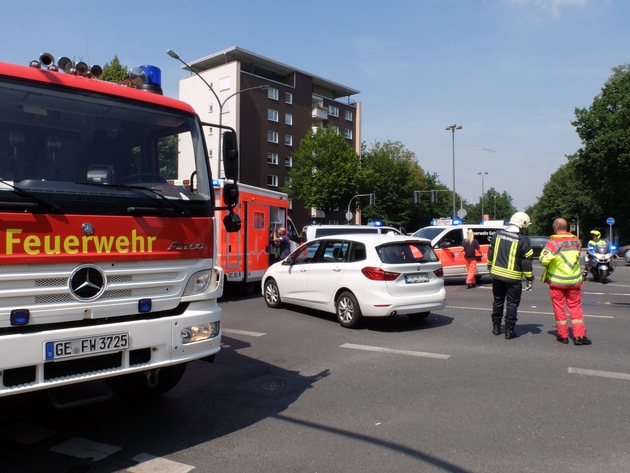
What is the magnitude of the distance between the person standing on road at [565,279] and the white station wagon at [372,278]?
2.03 meters

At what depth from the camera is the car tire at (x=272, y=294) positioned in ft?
36.3

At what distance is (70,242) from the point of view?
12.2 feet

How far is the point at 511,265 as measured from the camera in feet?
25.4

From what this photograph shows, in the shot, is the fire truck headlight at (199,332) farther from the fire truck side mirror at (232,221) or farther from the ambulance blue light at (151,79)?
the ambulance blue light at (151,79)

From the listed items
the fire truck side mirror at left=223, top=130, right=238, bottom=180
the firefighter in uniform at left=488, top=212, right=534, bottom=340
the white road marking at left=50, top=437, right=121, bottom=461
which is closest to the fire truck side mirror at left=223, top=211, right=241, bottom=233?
the fire truck side mirror at left=223, top=130, right=238, bottom=180

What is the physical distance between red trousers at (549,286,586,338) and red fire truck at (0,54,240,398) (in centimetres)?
523

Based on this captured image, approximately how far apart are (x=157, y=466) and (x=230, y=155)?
2825 millimetres

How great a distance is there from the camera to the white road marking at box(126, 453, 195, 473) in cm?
362

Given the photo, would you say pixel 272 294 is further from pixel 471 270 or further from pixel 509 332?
pixel 471 270

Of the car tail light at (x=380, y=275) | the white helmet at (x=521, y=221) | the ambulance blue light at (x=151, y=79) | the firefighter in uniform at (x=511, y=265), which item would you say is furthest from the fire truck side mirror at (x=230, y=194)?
the white helmet at (x=521, y=221)

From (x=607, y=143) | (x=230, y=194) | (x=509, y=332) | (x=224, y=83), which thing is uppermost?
(x=224, y=83)

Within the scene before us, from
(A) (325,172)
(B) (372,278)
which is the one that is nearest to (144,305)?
(B) (372,278)

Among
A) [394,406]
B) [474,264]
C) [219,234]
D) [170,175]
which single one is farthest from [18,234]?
[474,264]

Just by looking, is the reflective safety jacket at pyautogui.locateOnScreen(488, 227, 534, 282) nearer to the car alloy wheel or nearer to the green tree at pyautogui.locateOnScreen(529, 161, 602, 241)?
the car alloy wheel
